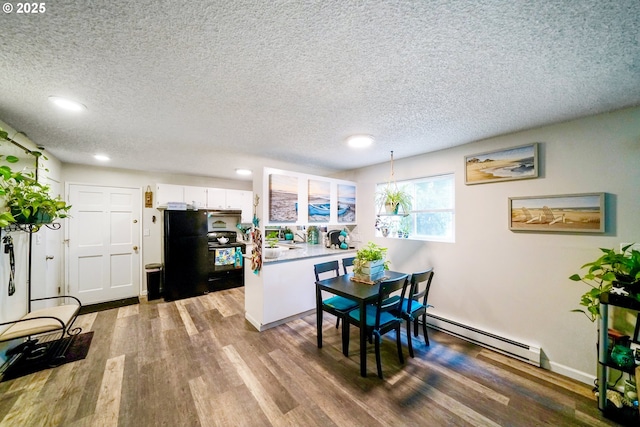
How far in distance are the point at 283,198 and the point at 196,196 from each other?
2.44 metres

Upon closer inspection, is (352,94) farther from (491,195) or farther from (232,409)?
(232,409)

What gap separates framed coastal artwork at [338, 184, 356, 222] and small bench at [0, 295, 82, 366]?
139 inches

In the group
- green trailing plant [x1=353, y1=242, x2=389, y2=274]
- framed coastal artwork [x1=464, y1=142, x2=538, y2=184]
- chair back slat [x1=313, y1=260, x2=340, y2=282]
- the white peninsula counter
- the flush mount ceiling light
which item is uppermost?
the flush mount ceiling light

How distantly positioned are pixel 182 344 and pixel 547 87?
4151mm

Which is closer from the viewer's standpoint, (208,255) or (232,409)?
(232,409)

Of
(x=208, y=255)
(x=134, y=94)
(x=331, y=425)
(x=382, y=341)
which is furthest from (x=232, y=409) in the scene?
(x=208, y=255)

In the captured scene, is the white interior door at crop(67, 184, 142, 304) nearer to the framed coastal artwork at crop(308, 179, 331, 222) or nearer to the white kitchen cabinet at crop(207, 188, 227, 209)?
the white kitchen cabinet at crop(207, 188, 227, 209)

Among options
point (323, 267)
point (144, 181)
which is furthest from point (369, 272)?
point (144, 181)

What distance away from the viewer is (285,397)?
186 cm

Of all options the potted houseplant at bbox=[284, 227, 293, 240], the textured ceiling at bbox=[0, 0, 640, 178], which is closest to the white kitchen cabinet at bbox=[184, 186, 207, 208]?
the potted houseplant at bbox=[284, 227, 293, 240]

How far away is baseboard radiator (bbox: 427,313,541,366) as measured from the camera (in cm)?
227

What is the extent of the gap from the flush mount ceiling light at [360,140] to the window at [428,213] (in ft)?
3.60

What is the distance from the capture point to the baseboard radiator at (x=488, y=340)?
227cm

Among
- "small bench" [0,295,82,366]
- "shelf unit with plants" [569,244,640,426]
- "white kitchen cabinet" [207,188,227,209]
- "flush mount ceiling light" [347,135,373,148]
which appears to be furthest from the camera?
"white kitchen cabinet" [207,188,227,209]
